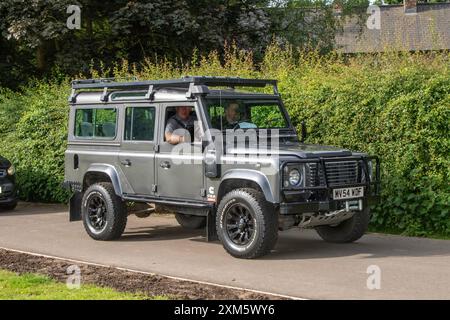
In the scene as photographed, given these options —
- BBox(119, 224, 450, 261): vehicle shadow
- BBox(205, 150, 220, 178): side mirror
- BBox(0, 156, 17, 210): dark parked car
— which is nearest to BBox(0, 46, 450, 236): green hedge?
BBox(119, 224, 450, 261): vehicle shadow

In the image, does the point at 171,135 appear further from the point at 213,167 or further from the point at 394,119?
the point at 394,119

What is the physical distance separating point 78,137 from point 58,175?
14.5 feet

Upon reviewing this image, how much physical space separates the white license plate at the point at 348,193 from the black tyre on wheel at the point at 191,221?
319 centimetres

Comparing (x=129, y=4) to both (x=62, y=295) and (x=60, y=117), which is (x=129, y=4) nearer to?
(x=60, y=117)

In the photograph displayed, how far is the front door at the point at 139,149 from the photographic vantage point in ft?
33.7

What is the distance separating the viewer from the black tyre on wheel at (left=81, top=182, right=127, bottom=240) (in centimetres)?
1072

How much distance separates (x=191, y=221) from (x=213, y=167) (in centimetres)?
282

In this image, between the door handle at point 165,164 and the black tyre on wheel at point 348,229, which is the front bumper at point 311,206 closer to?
the black tyre on wheel at point 348,229

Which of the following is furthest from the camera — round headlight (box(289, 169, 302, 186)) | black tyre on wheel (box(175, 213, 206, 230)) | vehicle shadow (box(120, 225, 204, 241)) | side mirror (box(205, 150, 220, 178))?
black tyre on wheel (box(175, 213, 206, 230))

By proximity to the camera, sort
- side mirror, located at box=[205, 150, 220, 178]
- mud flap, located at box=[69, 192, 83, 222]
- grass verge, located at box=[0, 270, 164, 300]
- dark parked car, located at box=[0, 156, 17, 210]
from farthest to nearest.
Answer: dark parked car, located at box=[0, 156, 17, 210] < mud flap, located at box=[69, 192, 83, 222] < side mirror, located at box=[205, 150, 220, 178] < grass verge, located at box=[0, 270, 164, 300]

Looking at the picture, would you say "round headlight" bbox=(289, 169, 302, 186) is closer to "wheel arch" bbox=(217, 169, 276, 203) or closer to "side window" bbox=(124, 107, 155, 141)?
"wheel arch" bbox=(217, 169, 276, 203)

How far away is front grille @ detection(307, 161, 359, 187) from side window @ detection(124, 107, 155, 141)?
2.60m

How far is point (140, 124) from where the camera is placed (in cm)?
1054

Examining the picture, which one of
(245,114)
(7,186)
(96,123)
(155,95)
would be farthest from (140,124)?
(7,186)
